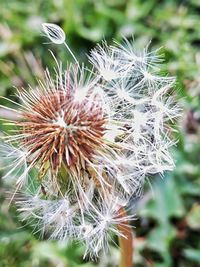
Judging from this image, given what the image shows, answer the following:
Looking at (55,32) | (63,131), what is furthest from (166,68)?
(63,131)

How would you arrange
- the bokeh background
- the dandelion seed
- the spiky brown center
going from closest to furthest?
the spiky brown center, the dandelion seed, the bokeh background

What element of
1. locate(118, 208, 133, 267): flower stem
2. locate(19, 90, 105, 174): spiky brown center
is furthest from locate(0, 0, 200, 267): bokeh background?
locate(19, 90, 105, 174): spiky brown center

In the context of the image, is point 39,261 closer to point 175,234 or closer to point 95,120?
point 175,234

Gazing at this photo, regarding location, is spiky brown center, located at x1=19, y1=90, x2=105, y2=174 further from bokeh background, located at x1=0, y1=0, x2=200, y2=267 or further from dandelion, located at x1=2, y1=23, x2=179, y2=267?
bokeh background, located at x1=0, y1=0, x2=200, y2=267

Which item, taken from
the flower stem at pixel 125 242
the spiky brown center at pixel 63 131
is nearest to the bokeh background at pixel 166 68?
the flower stem at pixel 125 242

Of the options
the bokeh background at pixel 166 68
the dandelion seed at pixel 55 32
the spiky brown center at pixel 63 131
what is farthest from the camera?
the bokeh background at pixel 166 68

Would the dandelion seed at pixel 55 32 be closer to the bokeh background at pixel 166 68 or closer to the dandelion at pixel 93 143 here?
the dandelion at pixel 93 143

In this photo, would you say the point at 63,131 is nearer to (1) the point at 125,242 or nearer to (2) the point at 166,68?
(1) the point at 125,242
